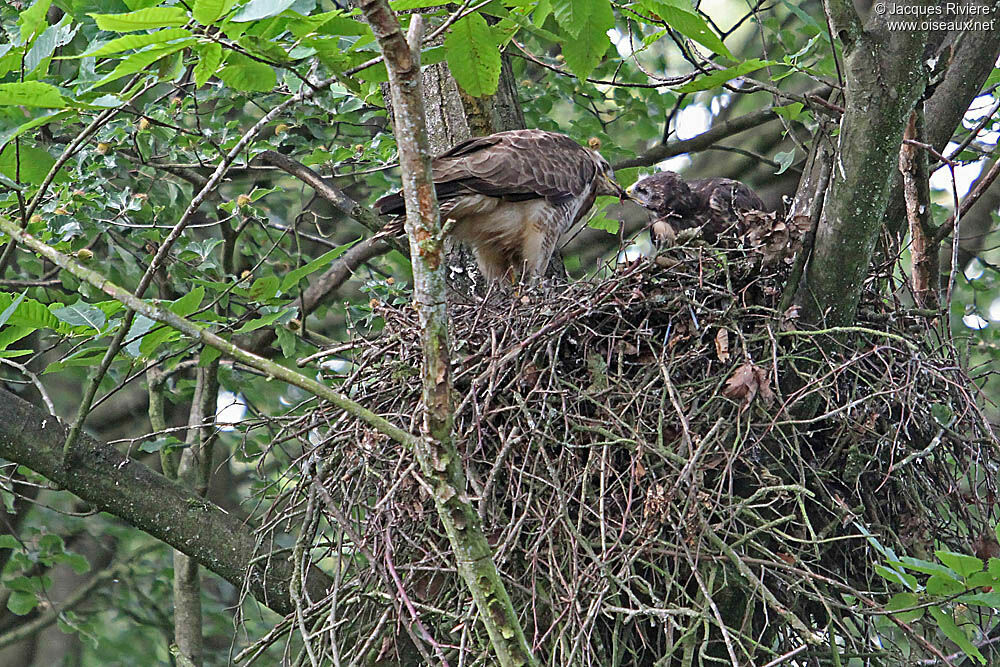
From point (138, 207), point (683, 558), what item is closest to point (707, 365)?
point (683, 558)

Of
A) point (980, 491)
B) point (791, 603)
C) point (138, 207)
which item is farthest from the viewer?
point (138, 207)

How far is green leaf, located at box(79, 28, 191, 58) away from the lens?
6.22 ft

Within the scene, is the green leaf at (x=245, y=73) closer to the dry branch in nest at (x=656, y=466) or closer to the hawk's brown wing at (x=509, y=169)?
the dry branch in nest at (x=656, y=466)

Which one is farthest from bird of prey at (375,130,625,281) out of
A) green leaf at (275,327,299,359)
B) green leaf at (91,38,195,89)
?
green leaf at (91,38,195,89)

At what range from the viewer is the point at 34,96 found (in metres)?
2.10

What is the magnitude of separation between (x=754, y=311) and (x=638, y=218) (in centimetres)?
239

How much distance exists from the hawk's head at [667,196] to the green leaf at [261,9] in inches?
104

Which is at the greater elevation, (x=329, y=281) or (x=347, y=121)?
(x=347, y=121)

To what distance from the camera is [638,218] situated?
5430 mm

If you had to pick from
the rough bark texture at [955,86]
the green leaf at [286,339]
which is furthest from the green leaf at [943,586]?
the green leaf at [286,339]

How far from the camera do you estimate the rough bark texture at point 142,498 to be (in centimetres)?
327

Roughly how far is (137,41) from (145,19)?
0.08m

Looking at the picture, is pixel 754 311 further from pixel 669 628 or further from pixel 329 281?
pixel 329 281

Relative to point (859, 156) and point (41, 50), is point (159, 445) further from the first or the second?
point (859, 156)
